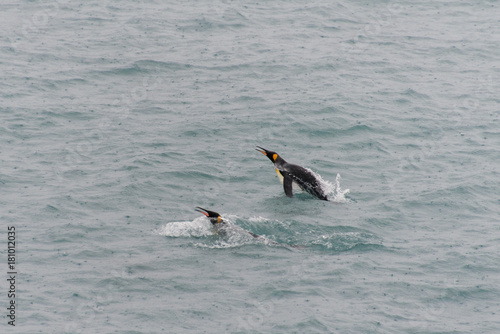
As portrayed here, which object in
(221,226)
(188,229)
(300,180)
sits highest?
(300,180)

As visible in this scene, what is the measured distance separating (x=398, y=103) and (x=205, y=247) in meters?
13.5

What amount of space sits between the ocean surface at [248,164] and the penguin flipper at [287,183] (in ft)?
1.10

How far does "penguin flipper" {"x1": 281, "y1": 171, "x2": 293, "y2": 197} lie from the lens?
68.7ft

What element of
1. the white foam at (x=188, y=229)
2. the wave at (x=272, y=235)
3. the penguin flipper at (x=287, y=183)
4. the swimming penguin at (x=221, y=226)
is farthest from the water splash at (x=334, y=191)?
the white foam at (x=188, y=229)

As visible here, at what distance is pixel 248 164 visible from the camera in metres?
22.8

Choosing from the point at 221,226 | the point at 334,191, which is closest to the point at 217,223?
the point at 221,226

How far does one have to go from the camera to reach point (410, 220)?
1928 cm

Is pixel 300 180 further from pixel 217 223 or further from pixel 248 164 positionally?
pixel 217 223

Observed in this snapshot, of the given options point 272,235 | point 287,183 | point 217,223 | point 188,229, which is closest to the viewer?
point 272,235

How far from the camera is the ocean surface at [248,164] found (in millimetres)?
15102

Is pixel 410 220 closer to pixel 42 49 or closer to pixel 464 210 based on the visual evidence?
pixel 464 210

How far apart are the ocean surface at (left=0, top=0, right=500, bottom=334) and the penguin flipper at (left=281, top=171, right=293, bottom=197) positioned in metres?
0.34

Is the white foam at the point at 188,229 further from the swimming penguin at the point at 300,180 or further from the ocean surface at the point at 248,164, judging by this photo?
the swimming penguin at the point at 300,180

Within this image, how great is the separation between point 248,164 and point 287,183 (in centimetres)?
214
